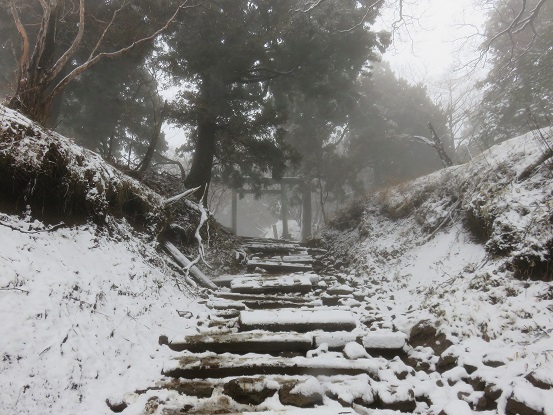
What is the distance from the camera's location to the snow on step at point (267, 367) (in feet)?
9.03

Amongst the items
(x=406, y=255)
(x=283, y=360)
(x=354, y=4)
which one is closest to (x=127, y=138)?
(x=354, y=4)

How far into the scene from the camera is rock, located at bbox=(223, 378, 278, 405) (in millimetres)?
2412

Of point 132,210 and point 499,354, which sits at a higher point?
point 132,210

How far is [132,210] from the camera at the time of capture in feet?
15.7

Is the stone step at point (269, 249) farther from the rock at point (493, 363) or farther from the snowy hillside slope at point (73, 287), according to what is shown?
the rock at point (493, 363)

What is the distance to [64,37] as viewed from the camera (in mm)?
8047

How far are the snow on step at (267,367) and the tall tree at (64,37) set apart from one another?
11.3 feet

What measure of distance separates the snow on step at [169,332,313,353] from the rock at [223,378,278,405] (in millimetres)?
626

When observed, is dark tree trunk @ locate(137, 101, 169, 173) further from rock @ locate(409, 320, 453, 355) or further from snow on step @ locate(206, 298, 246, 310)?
rock @ locate(409, 320, 453, 355)

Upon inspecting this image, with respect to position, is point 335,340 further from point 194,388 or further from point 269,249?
point 269,249

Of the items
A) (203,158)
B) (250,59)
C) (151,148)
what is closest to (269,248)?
(203,158)

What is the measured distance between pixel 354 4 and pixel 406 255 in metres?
7.18

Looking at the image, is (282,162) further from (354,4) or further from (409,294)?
(409,294)

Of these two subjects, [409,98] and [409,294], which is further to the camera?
[409,98]
